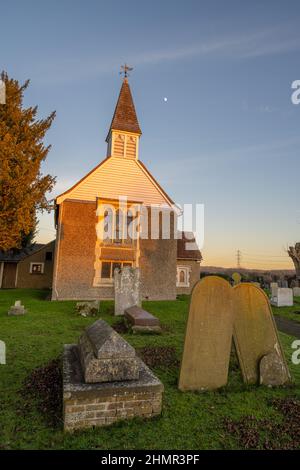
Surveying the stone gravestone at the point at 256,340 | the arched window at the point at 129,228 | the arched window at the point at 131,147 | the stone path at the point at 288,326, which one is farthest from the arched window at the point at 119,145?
the stone gravestone at the point at 256,340

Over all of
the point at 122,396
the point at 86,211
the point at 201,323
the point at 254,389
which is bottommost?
the point at 254,389

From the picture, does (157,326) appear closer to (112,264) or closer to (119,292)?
(119,292)

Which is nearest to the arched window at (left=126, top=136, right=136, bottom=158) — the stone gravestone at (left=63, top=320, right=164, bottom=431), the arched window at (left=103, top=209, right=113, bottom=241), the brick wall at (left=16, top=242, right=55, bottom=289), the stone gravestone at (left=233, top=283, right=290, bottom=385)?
the arched window at (left=103, top=209, right=113, bottom=241)

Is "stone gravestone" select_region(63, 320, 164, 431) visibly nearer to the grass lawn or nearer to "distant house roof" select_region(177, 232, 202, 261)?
the grass lawn

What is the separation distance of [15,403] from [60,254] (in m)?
13.4

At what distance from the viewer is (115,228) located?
61.1ft

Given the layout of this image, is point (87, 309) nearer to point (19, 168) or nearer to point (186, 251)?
point (19, 168)

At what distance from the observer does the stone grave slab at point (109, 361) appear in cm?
398

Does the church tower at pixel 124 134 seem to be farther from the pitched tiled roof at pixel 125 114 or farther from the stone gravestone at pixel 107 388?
the stone gravestone at pixel 107 388

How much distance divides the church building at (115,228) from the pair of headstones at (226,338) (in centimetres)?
1312

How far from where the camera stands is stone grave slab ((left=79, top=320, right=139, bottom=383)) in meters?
3.98

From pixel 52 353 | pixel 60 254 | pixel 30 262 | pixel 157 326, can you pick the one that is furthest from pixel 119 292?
pixel 30 262

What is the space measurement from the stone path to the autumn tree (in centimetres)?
1353

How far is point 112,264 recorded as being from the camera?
1827 centimetres
